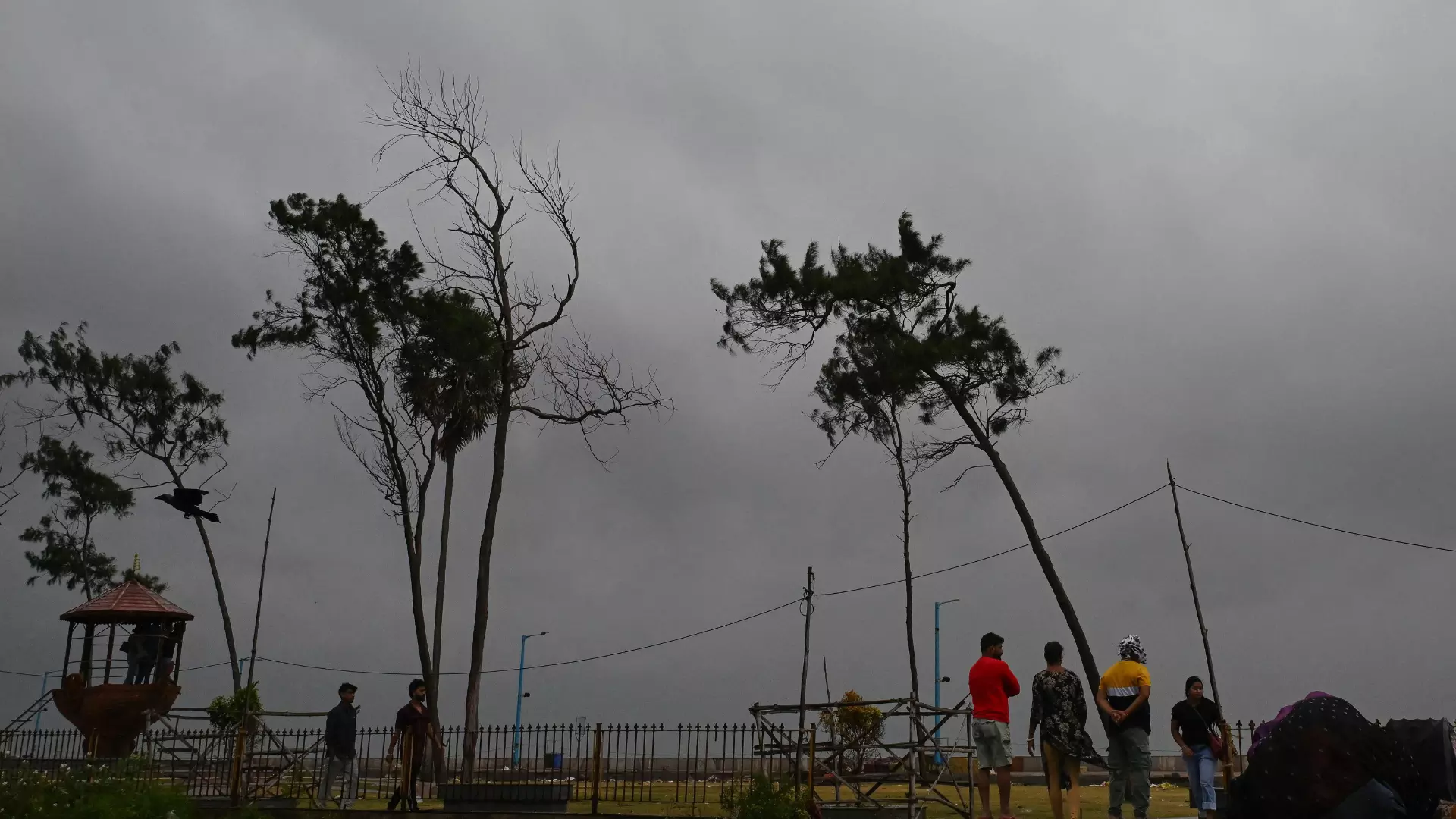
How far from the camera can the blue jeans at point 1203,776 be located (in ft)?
37.5

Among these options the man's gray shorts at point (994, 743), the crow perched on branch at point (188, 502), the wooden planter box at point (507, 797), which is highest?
the crow perched on branch at point (188, 502)

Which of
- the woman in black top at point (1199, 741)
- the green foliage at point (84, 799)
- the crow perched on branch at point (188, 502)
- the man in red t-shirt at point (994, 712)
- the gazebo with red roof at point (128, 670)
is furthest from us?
the crow perched on branch at point (188, 502)

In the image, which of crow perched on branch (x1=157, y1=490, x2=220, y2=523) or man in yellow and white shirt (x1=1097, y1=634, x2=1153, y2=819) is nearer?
man in yellow and white shirt (x1=1097, y1=634, x2=1153, y2=819)

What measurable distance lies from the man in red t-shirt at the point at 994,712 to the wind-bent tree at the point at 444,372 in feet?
54.3

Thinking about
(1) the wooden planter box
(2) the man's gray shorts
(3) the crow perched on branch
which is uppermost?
(3) the crow perched on branch

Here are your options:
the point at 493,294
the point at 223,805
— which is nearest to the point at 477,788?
the point at 223,805

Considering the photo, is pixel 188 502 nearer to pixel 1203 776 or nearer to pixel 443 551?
pixel 443 551

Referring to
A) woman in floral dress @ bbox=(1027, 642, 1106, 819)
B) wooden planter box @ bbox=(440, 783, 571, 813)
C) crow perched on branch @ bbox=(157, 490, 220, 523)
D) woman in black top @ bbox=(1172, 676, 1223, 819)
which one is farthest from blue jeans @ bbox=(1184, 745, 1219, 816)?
crow perched on branch @ bbox=(157, 490, 220, 523)

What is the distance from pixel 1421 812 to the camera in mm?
6379

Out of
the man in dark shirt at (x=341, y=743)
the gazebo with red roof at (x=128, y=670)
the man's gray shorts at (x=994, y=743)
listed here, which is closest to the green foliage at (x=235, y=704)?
the gazebo with red roof at (x=128, y=670)

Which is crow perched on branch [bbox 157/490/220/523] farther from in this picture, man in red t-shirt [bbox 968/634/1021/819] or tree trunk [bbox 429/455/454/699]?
man in red t-shirt [bbox 968/634/1021/819]

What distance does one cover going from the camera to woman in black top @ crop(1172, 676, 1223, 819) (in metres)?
11.4

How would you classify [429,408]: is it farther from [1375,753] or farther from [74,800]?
[1375,753]

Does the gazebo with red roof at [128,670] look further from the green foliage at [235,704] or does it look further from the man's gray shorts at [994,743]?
the man's gray shorts at [994,743]
